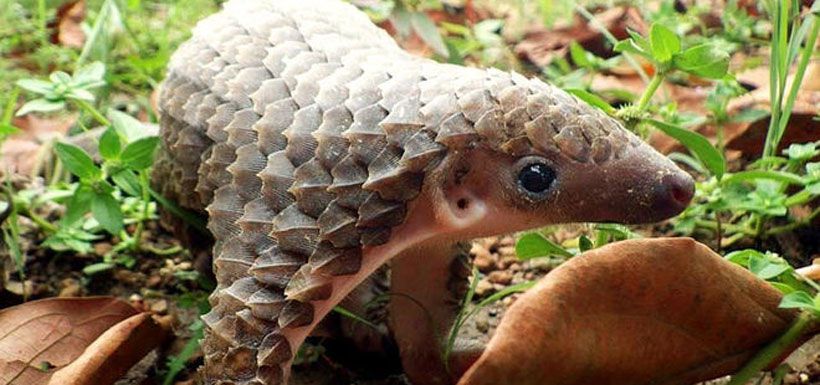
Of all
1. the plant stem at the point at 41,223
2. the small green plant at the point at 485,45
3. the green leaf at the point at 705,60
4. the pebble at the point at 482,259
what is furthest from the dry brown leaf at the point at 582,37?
the plant stem at the point at 41,223

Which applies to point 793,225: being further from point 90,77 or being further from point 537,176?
point 90,77

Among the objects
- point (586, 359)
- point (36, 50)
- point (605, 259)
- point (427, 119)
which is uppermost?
point (427, 119)

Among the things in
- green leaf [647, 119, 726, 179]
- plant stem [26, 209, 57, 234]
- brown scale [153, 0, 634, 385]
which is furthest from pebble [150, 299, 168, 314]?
green leaf [647, 119, 726, 179]

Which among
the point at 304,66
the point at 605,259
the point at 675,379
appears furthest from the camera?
the point at 304,66

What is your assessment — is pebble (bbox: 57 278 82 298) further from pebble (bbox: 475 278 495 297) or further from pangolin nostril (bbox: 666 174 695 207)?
pangolin nostril (bbox: 666 174 695 207)

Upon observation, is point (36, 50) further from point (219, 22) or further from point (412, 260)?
point (412, 260)

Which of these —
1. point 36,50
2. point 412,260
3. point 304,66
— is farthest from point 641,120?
point 36,50

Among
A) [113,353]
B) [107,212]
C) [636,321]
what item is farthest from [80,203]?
[636,321]
